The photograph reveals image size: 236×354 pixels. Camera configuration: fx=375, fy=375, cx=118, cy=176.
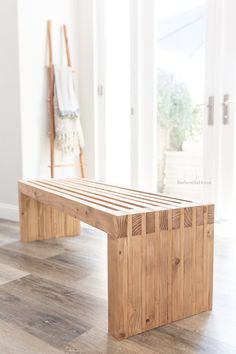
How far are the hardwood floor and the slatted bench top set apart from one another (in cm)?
34

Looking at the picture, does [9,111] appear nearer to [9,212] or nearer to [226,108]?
[9,212]

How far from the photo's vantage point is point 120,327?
1250mm

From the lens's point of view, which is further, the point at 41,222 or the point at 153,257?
the point at 41,222

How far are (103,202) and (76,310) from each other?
0.44 m

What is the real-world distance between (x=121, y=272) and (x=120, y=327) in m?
0.19

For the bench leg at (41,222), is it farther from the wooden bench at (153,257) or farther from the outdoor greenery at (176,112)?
the outdoor greenery at (176,112)

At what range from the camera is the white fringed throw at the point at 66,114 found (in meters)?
2.99

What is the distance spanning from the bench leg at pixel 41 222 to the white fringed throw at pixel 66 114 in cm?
74

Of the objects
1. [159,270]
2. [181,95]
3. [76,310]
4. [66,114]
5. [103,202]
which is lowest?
[76,310]

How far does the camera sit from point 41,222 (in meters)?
2.45

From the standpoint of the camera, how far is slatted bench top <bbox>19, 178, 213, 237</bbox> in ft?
4.26

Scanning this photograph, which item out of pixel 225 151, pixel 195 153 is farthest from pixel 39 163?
pixel 225 151

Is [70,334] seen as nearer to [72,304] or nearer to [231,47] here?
[72,304]

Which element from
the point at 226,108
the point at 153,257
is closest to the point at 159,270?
the point at 153,257
